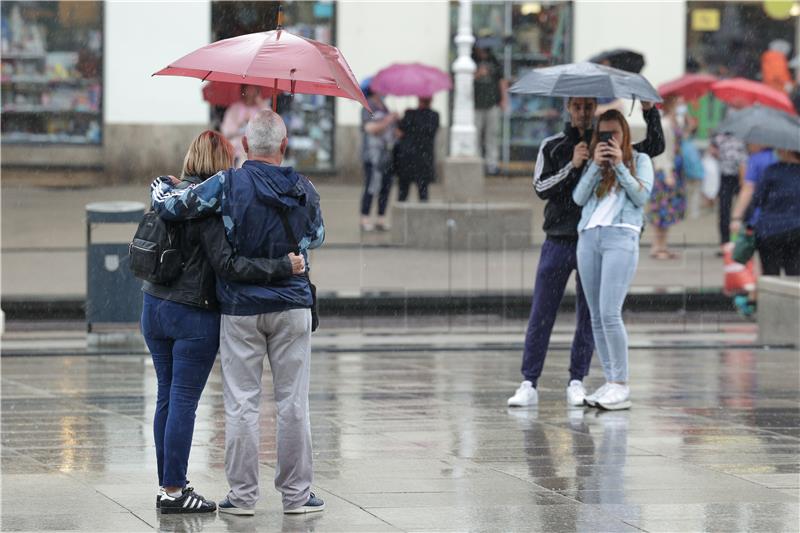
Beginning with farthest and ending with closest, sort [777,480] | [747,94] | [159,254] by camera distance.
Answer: [747,94] < [777,480] < [159,254]

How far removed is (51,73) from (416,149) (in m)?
8.42

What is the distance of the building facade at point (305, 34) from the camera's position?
26.5 metres

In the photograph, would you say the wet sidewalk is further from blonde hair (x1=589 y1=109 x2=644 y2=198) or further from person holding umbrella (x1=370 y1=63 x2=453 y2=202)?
blonde hair (x1=589 y1=109 x2=644 y2=198)

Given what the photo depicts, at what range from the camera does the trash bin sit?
1267cm

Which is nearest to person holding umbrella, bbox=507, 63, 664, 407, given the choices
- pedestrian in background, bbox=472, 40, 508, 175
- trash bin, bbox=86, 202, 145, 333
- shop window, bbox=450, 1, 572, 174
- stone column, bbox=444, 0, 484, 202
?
trash bin, bbox=86, 202, 145, 333

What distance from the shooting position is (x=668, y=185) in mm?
18984

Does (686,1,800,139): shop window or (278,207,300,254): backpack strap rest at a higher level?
(686,1,800,139): shop window

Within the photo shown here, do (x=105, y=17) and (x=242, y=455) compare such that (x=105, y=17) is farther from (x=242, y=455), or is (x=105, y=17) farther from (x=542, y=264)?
(x=242, y=455)

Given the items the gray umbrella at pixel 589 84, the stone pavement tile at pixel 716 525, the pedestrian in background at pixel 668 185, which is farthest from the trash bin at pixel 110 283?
the pedestrian in background at pixel 668 185

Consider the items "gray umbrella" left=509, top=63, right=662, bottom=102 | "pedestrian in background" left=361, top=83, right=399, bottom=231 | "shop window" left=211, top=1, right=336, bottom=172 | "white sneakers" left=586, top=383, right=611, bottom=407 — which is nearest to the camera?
"gray umbrella" left=509, top=63, right=662, bottom=102

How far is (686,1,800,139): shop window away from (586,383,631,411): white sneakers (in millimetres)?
19163

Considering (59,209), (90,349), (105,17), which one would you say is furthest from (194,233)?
(105,17)

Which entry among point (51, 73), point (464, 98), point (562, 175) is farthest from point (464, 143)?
point (562, 175)

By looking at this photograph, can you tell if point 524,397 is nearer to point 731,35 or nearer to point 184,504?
point 184,504
